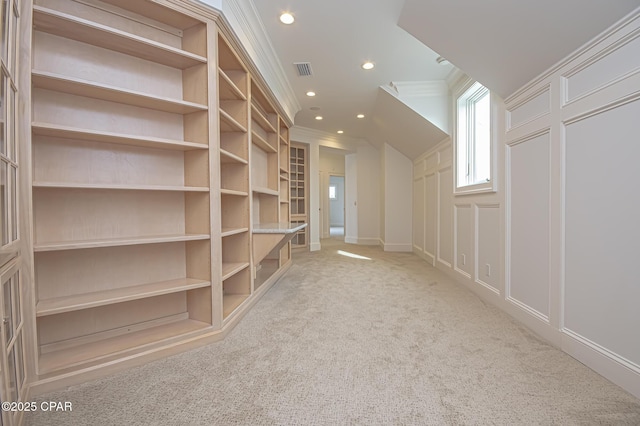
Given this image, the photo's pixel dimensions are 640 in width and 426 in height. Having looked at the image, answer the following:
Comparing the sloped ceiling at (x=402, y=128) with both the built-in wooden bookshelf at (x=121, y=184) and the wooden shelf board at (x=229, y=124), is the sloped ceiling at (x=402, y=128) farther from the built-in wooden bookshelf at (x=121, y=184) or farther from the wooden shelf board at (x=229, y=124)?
the built-in wooden bookshelf at (x=121, y=184)

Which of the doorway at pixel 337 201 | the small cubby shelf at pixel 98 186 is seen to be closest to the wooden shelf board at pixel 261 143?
the small cubby shelf at pixel 98 186

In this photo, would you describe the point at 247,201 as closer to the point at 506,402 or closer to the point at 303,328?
the point at 303,328

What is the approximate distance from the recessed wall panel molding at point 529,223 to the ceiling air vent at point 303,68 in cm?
232

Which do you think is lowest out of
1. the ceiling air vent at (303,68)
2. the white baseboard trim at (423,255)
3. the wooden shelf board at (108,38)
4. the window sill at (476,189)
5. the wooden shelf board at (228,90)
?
Result: the white baseboard trim at (423,255)

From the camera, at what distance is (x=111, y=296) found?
1623 millimetres

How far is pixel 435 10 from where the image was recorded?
6.78 feet

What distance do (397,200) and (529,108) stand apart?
13.2ft

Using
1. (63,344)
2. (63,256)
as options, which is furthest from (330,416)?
(63,256)

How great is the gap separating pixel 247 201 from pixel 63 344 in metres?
1.54

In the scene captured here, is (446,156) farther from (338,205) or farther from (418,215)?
(338,205)

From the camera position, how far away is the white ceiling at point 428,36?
5.31ft

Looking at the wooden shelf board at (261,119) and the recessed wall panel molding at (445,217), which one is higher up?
the wooden shelf board at (261,119)

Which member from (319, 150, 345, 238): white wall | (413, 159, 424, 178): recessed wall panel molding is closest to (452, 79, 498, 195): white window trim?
(413, 159, 424, 178): recessed wall panel molding

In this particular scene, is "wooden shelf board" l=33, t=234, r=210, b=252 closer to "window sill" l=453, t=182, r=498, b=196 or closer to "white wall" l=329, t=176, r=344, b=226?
Result: "window sill" l=453, t=182, r=498, b=196
